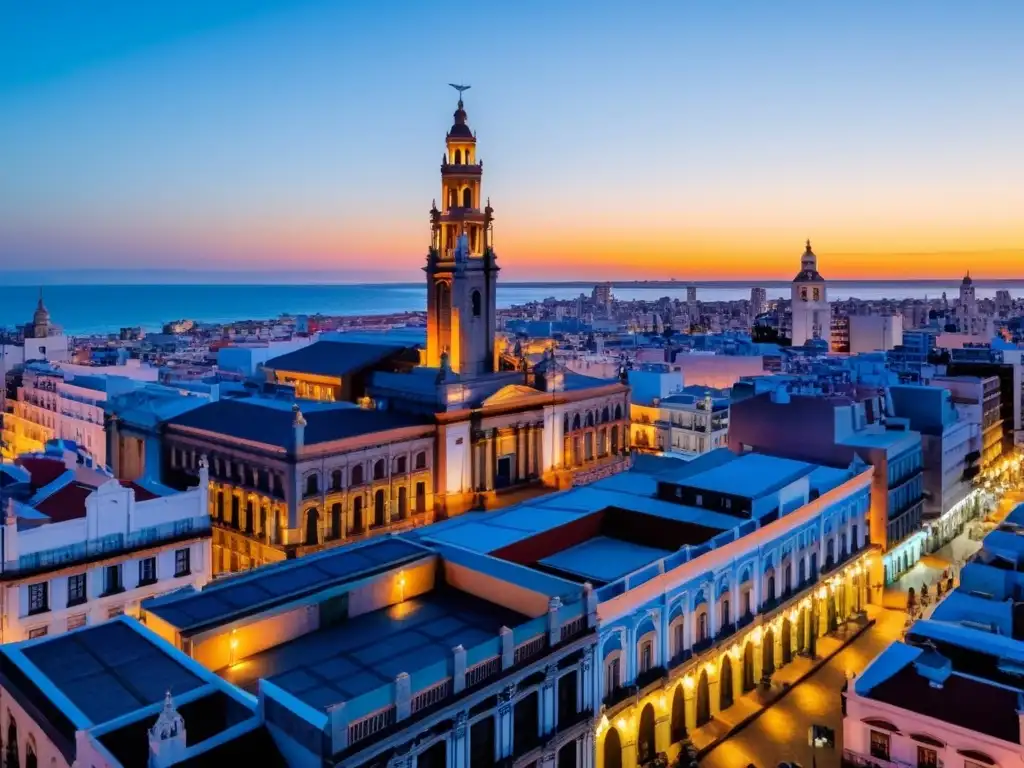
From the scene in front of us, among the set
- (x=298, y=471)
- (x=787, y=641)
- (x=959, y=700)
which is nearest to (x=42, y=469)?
(x=298, y=471)

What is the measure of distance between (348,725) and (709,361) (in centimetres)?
8472

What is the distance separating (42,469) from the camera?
38.3 metres

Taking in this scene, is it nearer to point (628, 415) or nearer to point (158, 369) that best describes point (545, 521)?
point (628, 415)

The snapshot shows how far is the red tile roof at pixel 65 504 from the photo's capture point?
32.5m

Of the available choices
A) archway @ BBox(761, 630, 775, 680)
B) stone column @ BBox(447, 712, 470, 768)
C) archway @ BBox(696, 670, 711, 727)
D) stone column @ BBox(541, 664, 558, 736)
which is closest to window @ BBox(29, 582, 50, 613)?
stone column @ BBox(447, 712, 470, 768)

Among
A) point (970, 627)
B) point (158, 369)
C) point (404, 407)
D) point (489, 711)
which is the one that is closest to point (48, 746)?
point (489, 711)

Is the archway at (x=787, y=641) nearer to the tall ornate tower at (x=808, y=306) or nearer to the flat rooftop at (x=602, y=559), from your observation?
the flat rooftop at (x=602, y=559)

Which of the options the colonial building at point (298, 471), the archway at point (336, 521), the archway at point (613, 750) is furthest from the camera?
the archway at point (336, 521)

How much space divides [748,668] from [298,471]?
896 inches

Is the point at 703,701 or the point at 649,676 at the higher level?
the point at 649,676

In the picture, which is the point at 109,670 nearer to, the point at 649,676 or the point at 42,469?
the point at 649,676

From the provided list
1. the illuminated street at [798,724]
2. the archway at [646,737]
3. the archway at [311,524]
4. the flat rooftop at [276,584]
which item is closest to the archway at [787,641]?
the illuminated street at [798,724]

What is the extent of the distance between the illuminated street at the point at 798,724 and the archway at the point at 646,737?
1959 mm

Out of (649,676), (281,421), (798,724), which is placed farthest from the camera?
(281,421)
